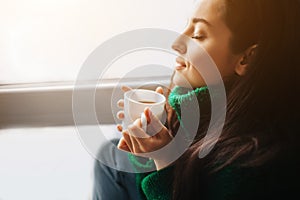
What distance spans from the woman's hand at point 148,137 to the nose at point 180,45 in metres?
0.15

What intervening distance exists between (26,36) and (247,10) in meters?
0.47

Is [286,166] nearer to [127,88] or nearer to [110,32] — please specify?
[127,88]

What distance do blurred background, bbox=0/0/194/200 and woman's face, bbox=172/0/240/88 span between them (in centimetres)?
4

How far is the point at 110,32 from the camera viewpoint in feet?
2.40

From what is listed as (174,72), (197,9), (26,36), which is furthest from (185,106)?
(26,36)

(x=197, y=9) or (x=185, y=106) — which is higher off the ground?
(x=197, y=9)

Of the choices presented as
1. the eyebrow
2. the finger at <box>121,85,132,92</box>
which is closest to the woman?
the eyebrow

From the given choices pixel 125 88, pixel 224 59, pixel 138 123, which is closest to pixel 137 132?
pixel 138 123

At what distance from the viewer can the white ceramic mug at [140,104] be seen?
2.02ft

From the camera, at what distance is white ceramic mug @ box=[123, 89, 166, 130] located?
0.62m

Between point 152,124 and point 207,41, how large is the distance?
0.19 meters

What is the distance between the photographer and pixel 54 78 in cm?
77

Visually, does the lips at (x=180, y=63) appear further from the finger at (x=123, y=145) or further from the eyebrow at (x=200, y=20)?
the finger at (x=123, y=145)

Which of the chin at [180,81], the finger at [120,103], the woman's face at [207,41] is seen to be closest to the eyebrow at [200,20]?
the woman's face at [207,41]
